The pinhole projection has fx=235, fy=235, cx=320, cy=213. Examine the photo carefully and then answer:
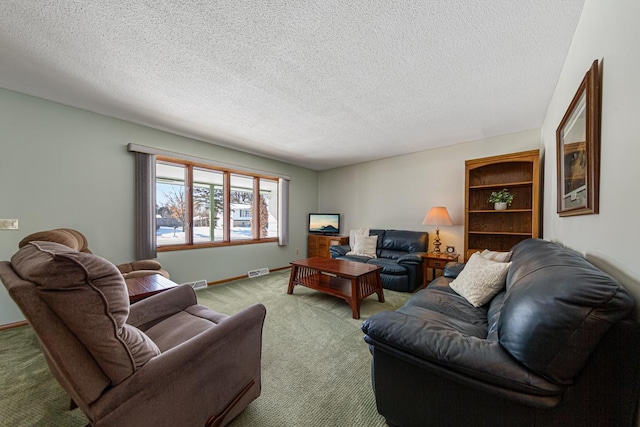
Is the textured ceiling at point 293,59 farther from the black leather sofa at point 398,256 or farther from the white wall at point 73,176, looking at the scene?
the black leather sofa at point 398,256

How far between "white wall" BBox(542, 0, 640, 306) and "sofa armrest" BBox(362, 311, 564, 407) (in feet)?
1.49

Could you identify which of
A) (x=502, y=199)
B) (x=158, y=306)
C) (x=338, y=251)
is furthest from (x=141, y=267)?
(x=502, y=199)

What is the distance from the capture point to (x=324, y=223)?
5.36 meters

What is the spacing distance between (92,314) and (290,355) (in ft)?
4.93

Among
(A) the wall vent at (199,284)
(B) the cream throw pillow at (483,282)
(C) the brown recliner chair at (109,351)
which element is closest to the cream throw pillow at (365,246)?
(B) the cream throw pillow at (483,282)

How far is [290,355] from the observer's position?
1924mm

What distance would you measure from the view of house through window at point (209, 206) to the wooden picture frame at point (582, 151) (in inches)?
163

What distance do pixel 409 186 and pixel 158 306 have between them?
4092 mm

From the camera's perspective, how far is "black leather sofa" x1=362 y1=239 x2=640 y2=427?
755 millimetres

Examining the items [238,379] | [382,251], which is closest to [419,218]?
[382,251]

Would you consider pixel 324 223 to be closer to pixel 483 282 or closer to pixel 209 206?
pixel 209 206

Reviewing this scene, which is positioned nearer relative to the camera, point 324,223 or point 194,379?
point 194,379

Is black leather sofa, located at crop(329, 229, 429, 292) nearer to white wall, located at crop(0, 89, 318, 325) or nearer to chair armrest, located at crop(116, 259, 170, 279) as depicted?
chair armrest, located at crop(116, 259, 170, 279)

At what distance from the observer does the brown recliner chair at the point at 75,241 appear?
1.87 m
